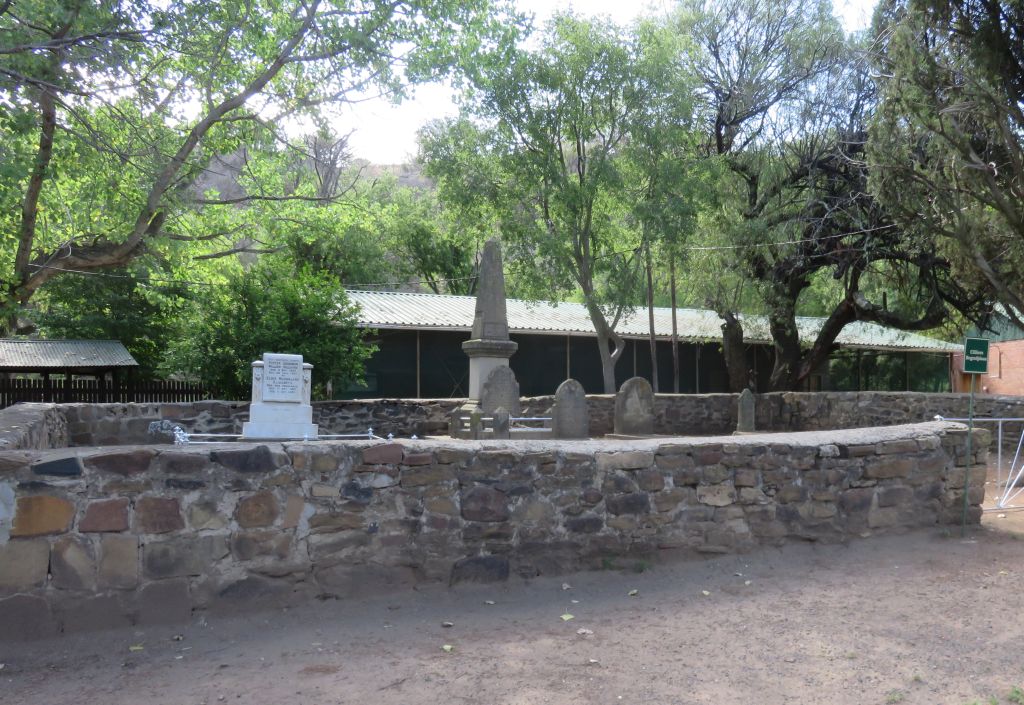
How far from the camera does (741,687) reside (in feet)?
12.5

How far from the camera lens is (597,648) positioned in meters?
4.23

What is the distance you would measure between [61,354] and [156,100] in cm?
814

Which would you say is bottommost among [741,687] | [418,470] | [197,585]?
[741,687]

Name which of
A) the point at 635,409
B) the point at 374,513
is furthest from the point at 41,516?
the point at 635,409

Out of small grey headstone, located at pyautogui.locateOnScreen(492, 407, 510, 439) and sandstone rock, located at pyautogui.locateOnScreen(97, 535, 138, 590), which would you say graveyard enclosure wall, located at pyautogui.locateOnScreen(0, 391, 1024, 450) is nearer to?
sandstone rock, located at pyautogui.locateOnScreen(97, 535, 138, 590)

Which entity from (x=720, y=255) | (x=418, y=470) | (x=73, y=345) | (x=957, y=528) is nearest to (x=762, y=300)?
(x=720, y=255)

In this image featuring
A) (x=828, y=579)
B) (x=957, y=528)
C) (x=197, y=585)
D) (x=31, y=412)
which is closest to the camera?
(x=197, y=585)

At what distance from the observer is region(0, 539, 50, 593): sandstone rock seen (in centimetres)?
392

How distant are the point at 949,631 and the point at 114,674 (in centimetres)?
440

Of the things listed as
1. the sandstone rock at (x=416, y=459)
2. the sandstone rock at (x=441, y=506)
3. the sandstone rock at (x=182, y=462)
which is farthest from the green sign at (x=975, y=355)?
the sandstone rock at (x=182, y=462)

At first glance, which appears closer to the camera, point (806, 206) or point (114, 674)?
point (114, 674)

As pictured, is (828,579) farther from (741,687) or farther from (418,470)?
(418,470)

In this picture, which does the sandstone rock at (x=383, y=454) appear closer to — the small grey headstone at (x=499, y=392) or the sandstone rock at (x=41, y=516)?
the sandstone rock at (x=41, y=516)

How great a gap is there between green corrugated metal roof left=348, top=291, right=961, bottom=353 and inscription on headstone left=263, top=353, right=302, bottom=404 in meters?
7.73
